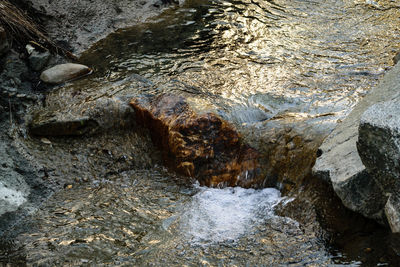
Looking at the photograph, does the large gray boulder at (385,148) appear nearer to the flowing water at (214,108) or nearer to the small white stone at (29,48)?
the flowing water at (214,108)

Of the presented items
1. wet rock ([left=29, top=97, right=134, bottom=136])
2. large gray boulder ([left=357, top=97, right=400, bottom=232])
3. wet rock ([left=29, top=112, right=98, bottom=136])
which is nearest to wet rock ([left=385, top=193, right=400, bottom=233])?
large gray boulder ([left=357, top=97, right=400, bottom=232])

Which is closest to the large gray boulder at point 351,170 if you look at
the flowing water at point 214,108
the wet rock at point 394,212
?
the wet rock at point 394,212

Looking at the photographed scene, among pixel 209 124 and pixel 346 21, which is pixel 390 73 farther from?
pixel 346 21

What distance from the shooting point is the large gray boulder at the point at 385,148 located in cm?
253

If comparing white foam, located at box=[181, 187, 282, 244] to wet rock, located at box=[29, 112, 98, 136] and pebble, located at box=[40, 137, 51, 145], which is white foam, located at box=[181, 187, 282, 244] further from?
pebble, located at box=[40, 137, 51, 145]

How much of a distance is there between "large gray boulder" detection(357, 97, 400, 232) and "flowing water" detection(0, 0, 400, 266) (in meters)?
0.44

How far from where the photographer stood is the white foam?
356 centimetres

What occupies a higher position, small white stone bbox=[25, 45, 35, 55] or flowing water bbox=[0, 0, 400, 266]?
small white stone bbox=[25, 45, 35, 55]

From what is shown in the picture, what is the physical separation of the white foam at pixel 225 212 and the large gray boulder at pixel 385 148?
3.99 ft

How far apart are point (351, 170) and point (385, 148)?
63 cm

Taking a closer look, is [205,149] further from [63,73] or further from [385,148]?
[63,73]

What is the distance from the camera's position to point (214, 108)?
4805 millimetres

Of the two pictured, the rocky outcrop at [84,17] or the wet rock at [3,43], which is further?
the rocky outcrop at [84,17]

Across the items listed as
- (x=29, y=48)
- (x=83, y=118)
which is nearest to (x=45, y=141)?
(x=83, y=118)
